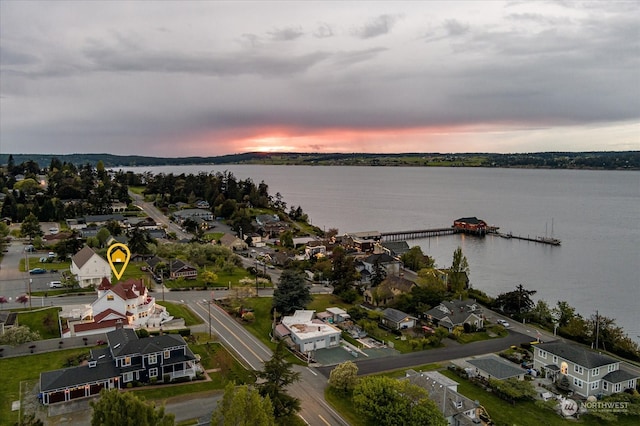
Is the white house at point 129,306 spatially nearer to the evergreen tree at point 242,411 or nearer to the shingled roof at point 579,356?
the evergreen tree at point 242,411

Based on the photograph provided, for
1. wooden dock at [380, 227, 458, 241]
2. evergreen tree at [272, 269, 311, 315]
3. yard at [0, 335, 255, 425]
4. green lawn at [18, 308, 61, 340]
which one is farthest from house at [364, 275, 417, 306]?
wooden dock at [380, 227, 458, 241]

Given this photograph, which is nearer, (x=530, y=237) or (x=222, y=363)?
(x=222, y=363)

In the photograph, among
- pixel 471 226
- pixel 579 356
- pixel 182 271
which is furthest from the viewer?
pixel 471 226

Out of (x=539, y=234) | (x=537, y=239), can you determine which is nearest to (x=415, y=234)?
(x=537, y=239)

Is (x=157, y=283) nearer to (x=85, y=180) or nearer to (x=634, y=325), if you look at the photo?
(x=634, y=325)

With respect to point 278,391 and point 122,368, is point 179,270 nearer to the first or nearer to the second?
point 122,368

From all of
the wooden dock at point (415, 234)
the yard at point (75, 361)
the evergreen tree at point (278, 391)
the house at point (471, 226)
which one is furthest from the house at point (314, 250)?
the evergreen tree at point (278, 391)

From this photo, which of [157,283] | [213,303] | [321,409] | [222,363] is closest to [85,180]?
[157,283]
